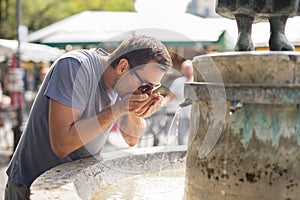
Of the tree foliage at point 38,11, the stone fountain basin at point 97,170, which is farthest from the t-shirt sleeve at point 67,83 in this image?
A: the tree foliage at point 38,11

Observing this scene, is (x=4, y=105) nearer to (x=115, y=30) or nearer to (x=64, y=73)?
(x=115, y=30)

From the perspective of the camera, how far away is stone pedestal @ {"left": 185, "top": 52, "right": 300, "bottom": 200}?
2.08m

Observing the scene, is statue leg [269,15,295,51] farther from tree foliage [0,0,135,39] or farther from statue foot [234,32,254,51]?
tree foliage [0,0,135,39]

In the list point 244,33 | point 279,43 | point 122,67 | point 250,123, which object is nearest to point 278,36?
point 279,43

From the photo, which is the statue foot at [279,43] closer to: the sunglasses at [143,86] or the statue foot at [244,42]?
the statue foot at [244,42]

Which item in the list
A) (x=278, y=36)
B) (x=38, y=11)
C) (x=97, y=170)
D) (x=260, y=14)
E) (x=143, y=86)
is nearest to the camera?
(x=260, y=14)

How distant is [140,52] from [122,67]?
0.46 ft

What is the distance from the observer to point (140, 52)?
2684mm

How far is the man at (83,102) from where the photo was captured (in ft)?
7.99

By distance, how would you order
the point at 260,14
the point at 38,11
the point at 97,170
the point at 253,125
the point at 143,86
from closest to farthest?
the point at 253,125 < the point at 260,14 < the point at 143,86 < the point at 97,170 < the point at 38,11

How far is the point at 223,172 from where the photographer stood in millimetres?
2221

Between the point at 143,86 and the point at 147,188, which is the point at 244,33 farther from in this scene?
the point at 147,188

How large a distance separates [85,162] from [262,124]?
1149mm

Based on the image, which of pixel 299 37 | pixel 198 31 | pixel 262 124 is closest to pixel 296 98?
pixel 262 124
